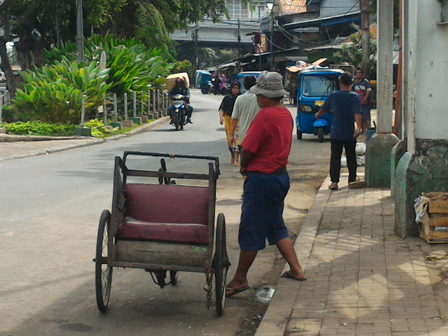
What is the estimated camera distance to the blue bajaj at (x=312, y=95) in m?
20.3

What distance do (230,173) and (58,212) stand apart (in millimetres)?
4763

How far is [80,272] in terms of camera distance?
638 centimetres

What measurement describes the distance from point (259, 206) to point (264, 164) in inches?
13.1

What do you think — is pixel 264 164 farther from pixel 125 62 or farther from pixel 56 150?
pixel 125 62

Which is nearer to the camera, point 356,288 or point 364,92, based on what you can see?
point 356,288

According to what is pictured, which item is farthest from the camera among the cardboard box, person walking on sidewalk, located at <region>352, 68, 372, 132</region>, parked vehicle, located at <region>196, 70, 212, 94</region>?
parked vehicle, located at <region>196, 70, 212, 94</region>

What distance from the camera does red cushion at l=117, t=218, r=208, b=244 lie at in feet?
16.6

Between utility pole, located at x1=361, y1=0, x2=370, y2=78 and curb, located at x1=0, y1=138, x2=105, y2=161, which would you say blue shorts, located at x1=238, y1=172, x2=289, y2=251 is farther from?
utility pole, located at x1=361, y1=0, x2=370, y2=78

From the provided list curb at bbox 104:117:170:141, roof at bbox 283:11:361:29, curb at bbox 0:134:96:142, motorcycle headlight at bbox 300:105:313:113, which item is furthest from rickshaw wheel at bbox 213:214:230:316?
roof at bbox 283:11:361:29

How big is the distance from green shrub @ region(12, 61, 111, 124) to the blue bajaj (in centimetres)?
662

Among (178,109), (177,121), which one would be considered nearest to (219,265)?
(178,109)

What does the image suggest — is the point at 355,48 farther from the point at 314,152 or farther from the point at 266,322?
the point at 266,322

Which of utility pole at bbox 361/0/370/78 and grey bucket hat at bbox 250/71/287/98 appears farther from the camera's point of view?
utility pole at bbox 361/0/370/78

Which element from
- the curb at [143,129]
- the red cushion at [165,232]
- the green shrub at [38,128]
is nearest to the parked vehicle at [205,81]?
the curb at [143,129]
